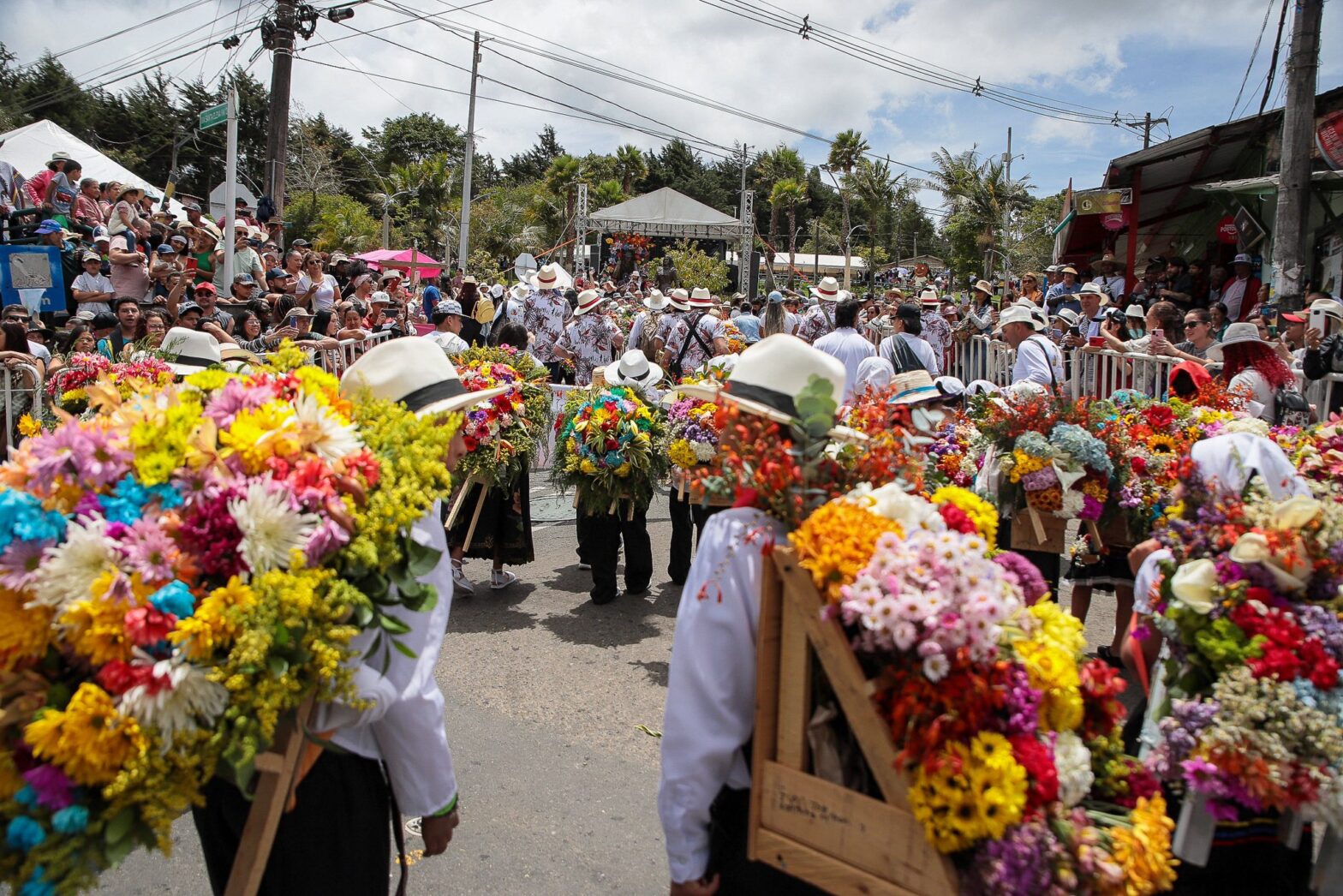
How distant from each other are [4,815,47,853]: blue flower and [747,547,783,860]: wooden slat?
1.52 m

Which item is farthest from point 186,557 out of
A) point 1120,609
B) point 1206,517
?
point 1120,609

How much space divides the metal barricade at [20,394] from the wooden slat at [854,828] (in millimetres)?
7141

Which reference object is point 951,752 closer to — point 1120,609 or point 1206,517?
point 1206,517

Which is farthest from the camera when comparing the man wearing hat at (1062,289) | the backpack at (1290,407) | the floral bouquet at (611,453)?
the man wearing hat at (1062,289)

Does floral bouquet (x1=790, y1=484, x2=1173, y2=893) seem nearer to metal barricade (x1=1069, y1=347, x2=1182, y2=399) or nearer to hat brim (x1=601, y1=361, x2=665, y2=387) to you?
hat brim (x1=601, y1=361, x2=665, y2=387)

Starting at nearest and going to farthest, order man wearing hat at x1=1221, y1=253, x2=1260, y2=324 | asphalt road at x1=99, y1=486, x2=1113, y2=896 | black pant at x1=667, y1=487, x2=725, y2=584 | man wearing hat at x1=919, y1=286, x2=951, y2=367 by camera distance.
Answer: asphalt road at x1=99, y1=486, x2=1113, y2=896 < black pant at x1=667, y1=487, x2=725, y2=584 < man wearing hat at x1=1221, y1=253, x2=1260, y2=324 < man wearing hat at x1=919, y1=286, x2=951, y2=367

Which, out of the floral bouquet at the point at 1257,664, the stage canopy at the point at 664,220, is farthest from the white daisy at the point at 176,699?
the stage canopy at the point at 664,220

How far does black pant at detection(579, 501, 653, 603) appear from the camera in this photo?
7141 millimetres

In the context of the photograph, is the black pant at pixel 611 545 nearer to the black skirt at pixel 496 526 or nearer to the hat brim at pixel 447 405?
the black skirt at pixel 496 526

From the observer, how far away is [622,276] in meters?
48.7

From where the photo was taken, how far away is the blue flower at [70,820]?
1.87 m

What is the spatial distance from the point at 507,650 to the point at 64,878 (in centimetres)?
436

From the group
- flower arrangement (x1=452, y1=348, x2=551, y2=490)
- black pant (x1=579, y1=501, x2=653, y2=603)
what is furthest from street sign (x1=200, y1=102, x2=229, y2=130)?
black pant (x1=579, y1=501, x2=653, y2=603)

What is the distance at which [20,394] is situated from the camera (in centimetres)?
711
